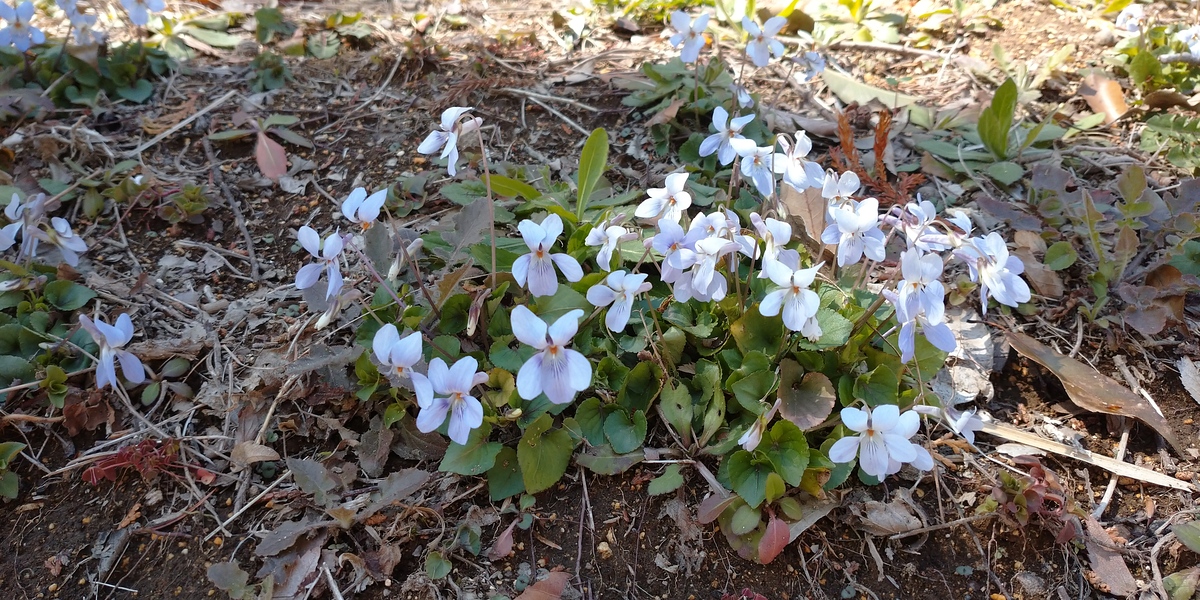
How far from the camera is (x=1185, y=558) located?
5.81ft

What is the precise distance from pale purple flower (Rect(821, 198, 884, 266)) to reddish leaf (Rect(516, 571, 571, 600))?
93cm

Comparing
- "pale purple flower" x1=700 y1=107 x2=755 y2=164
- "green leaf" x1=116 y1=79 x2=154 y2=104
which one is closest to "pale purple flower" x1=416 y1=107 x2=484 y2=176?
"pale purple flower" x1=700 y1=107 x2=755 y2=164

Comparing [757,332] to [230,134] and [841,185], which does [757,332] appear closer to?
[841,185]

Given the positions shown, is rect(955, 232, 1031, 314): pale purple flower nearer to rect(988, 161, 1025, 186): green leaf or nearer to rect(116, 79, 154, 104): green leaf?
rect(988, 161, 1025, 186): green leaf

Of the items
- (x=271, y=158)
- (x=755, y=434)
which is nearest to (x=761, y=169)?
(x=755, y=434)

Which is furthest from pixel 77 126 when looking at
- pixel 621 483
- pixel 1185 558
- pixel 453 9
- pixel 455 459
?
pixel 1185 558

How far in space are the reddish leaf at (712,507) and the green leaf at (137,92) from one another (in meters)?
2.87

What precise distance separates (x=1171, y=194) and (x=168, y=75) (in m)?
3.94

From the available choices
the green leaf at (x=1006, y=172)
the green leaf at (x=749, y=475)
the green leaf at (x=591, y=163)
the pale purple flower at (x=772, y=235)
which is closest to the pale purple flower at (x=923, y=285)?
the pale purple flower at (x=772, y=235)

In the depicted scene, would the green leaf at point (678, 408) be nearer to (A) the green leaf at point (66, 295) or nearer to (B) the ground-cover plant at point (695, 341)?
(B) the ground-cover plant at point (695, 341)

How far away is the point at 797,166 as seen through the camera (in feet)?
5.89

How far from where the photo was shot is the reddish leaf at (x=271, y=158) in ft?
9.04

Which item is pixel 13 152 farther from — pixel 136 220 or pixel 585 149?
pixel 585 149

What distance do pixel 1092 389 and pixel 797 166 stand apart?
1.01m
